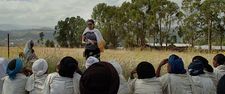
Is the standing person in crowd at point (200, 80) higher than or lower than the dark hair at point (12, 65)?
lower

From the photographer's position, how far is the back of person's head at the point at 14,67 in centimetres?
665

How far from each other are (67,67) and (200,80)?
1.93m

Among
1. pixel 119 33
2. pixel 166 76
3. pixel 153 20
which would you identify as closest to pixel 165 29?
pixel 153 20

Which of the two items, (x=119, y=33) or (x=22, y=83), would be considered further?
(x=119, y=33)

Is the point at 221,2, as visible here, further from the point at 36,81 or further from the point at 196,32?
the point at 36,81

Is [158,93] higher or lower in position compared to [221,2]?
lower

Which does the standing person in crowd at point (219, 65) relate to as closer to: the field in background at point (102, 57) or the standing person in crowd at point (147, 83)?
the standing person in crowd at point (147, 83)

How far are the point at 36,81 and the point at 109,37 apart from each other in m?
54.8

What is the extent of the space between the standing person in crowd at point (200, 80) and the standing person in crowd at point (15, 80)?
245 cm

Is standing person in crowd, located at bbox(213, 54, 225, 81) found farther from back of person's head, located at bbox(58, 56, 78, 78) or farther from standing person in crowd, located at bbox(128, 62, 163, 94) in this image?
back of person's head, located at bbox(58, 56, 78, 78)

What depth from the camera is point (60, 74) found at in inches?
244

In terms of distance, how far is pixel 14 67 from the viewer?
21.9 feet

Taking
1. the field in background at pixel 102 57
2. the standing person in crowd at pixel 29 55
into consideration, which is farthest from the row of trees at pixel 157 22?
the standing person in crowd at pixel 29 55

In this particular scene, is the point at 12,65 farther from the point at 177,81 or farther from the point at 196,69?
the point at 196,69
